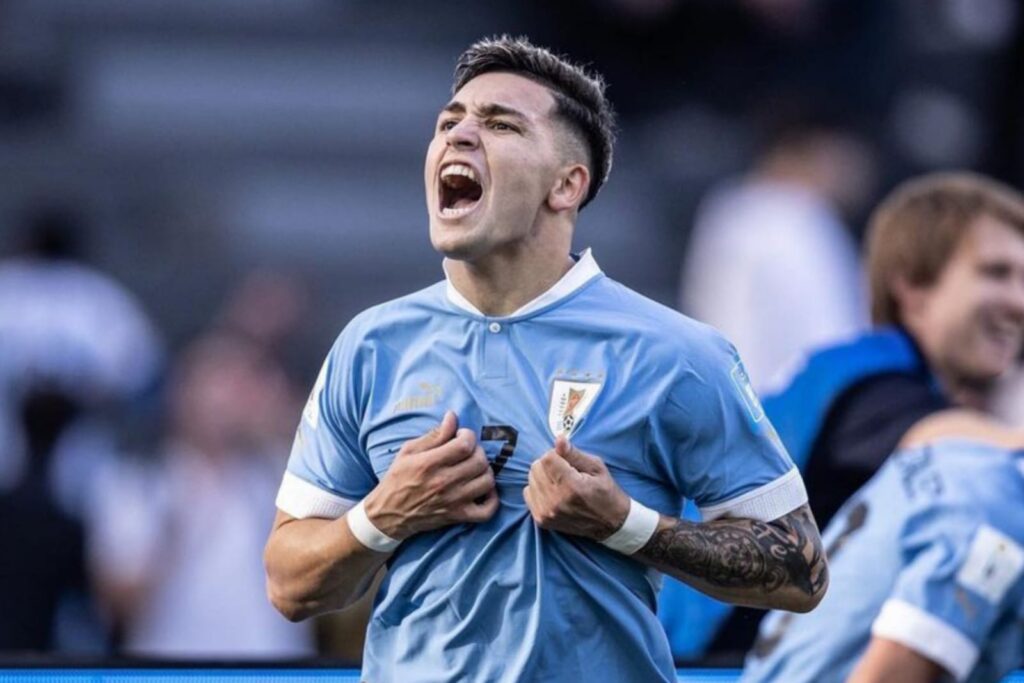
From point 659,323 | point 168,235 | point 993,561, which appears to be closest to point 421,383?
point 659,323

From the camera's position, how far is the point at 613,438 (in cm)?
317

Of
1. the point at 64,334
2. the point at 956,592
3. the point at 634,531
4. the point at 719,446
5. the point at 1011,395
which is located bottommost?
the point at 64,334

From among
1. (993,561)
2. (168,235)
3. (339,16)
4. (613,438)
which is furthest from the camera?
(339,16)

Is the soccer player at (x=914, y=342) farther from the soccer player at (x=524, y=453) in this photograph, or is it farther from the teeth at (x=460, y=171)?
the teeth at (x=460, y=171)

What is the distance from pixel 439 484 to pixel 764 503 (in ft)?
1.62

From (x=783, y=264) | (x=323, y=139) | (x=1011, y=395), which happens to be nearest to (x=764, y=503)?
(x=783, y=264)

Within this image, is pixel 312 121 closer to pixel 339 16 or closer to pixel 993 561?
pixel 339 16

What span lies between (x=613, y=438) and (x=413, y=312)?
396 millimetres

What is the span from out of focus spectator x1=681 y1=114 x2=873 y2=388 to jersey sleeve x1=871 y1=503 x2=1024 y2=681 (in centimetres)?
305

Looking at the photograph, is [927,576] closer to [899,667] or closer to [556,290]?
[899,667]

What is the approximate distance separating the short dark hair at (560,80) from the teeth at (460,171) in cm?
18

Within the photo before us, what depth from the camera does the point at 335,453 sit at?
3.34 meters

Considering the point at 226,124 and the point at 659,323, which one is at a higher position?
the point at 659,323

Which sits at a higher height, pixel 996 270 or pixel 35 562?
pixel 996 270
